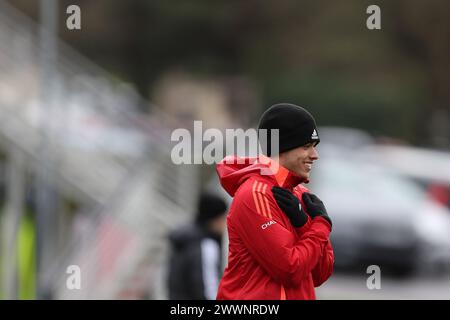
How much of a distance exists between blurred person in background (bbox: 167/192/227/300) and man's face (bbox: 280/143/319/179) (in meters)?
2.51

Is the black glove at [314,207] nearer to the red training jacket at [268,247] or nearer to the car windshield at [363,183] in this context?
the red training jacket at [268,247]

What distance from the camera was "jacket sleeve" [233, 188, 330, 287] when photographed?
16.7 ft

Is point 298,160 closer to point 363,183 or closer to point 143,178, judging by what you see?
point 143,178

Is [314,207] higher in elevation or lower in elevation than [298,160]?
lower

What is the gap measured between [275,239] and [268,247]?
44 mm

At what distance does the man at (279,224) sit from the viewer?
202 inches

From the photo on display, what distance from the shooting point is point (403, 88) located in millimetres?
40156

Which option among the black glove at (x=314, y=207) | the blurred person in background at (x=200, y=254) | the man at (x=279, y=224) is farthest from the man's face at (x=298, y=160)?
the blurred person in background at (x=200, y=254)

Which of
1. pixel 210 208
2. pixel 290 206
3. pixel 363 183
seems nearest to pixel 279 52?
pixel 363 183

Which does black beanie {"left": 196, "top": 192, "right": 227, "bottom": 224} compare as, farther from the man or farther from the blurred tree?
the blurred tree

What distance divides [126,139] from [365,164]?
362cm

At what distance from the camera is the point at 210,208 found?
8.19m

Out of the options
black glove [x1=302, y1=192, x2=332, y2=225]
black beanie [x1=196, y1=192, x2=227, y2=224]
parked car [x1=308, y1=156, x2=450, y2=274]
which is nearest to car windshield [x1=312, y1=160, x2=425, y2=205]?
parked car [x1=308, y1=156, x2=450, y2=274]
